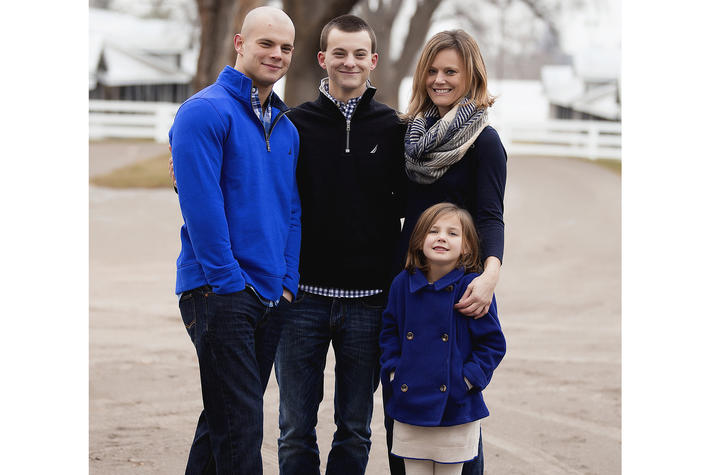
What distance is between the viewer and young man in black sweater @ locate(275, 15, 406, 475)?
3.43m

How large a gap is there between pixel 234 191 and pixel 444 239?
0.79 m

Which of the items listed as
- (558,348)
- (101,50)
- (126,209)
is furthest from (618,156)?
(101,50)

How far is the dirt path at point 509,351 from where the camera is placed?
4.94 metres

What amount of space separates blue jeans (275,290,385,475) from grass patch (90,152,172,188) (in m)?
13.1

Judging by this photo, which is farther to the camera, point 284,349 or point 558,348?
point 558,348

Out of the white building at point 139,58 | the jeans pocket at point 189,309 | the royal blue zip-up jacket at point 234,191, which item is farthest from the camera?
the white building at point 139,58

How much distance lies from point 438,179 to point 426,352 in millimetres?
668

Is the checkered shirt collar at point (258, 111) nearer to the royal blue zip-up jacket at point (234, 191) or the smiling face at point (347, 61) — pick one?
the royal blue zip-up jacket at point (234, 191)

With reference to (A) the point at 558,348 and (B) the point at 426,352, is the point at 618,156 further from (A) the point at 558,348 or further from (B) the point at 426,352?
(B) the point at 426,352

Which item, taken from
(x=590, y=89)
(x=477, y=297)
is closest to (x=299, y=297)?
(x=477, y=297)

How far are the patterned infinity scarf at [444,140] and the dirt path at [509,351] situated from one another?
6.47 feet

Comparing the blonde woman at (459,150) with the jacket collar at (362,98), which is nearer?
the blonde woman at (459,150)

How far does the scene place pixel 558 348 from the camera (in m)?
7.65

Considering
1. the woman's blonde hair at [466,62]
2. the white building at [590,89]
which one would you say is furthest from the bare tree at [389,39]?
the woman's blonde hair at [466,62]
